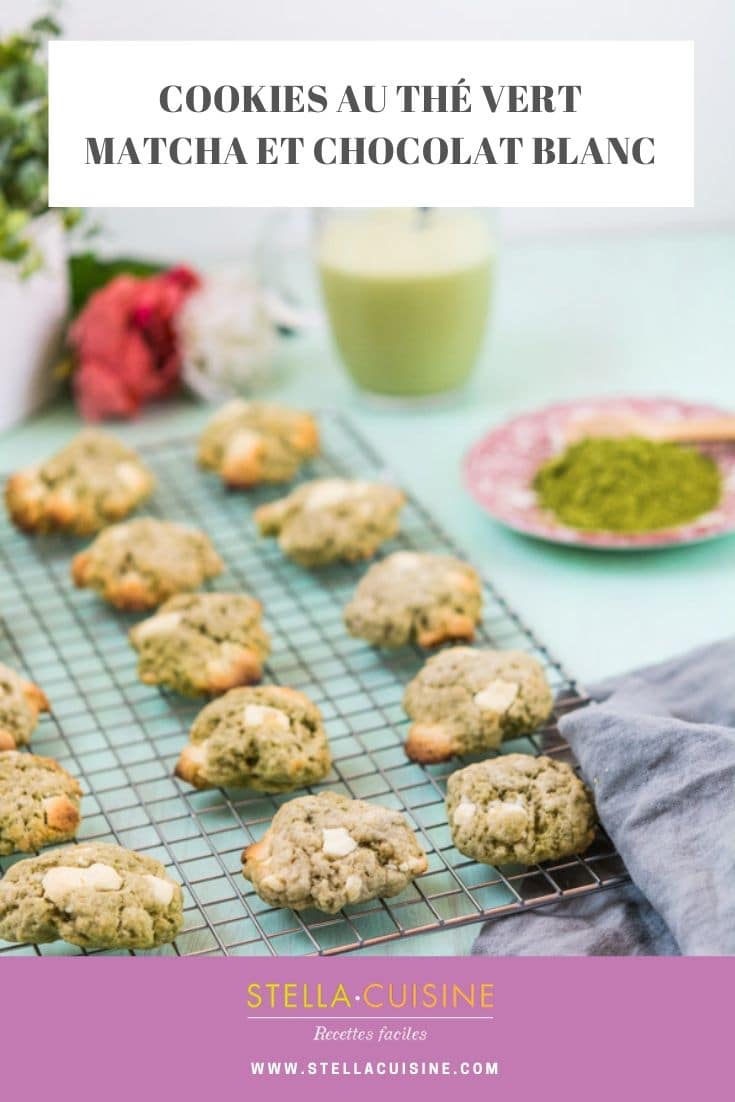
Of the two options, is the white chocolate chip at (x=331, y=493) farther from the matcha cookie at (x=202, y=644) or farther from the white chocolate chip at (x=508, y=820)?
the white chocolate chip at (x=508, y=820)

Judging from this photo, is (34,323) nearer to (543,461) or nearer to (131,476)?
(131,476)

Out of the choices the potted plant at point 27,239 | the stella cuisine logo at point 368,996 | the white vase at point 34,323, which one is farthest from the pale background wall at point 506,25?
the stella cuisine logo at point 368,996

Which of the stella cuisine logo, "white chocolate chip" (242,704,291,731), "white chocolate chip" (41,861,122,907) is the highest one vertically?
"white chocolate chip" (41,861,122,907)

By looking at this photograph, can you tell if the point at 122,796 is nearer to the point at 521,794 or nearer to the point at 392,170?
the point at 521,794

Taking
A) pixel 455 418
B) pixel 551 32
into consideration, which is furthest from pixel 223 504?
pixel 551 32

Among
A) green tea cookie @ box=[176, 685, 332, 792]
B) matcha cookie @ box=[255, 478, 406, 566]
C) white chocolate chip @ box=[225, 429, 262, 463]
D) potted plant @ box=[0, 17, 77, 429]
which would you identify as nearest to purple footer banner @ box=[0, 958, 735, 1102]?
green tea cookie @ box=[176, 685, 332, 792]

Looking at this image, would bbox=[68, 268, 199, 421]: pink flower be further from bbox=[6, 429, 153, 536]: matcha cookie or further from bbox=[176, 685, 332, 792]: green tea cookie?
bbox=[176, 685, 332, 792]: green tea cookie

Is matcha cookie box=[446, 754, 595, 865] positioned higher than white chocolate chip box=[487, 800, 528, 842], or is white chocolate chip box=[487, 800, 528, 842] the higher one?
white chocolate chip box=[487, 800, 528, 842]
